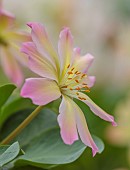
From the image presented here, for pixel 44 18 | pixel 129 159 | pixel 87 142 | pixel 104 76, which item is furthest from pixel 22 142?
pixel 44 18

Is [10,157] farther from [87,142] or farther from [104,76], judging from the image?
[104,76]

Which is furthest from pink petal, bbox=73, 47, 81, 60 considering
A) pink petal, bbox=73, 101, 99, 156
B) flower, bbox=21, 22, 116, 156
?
pink petal, bbox=73, 101, 99, 156

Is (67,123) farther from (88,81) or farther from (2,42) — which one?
(2,42)

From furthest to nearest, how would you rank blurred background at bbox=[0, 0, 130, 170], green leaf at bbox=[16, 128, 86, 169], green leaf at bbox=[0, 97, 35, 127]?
blurred background at bbox=[0, 0, 130, 170] < green leaf at bbox=[0, 97, 35, 127] < green leaf at bbox=[16, 128, 86, 169]

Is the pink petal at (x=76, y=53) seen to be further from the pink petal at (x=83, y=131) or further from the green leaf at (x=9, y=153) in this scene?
the green leaf at (x=9, y=153)

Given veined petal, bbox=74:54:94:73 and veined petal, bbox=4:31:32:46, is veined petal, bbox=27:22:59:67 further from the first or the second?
veined petal, bbox=4:31:32:46

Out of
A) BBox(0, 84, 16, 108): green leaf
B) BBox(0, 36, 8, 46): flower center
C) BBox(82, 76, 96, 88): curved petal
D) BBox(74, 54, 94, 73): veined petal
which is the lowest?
BBox(0, 36, 8, 46): flower center
